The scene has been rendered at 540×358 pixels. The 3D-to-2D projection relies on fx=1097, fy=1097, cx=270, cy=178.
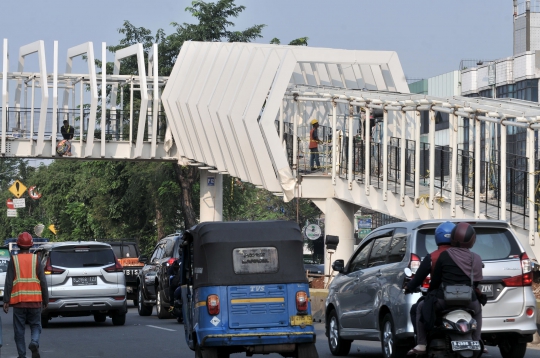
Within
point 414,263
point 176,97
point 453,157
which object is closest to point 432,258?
point 414,263

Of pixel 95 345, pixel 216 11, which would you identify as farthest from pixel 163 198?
pixel 95 345

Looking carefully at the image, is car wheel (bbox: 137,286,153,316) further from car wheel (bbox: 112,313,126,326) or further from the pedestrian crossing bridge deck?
the pedestrian crossing bridge deck

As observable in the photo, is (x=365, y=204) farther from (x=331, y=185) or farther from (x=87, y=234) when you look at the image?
(x=87, y=234)

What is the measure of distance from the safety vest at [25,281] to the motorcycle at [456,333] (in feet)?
19.8

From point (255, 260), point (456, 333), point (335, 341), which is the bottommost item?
point (335, 341)

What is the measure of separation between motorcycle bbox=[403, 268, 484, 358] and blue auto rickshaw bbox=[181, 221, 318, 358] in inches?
142

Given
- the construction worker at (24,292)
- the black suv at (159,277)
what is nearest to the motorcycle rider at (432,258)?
the construction worker at (24,292)

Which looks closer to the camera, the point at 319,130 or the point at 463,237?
the point at 463,237

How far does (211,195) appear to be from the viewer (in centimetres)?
4444

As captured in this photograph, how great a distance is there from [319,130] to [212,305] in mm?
21407

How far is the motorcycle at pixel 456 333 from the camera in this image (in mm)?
9578

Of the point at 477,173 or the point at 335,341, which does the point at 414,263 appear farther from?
the point at 477,173

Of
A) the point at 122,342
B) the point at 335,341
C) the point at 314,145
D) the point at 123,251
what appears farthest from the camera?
the point at 314,145

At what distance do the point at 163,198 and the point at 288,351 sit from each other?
38.6 m
